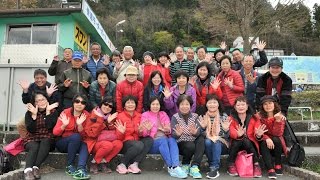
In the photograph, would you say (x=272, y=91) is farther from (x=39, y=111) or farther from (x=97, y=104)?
(x=39, y=111)

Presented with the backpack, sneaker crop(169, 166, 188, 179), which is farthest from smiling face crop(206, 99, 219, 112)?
the backpack

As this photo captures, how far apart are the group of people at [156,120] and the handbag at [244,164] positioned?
3.3 inches

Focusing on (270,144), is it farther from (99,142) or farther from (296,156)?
(99,142)

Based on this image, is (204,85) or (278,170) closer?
(278,170)

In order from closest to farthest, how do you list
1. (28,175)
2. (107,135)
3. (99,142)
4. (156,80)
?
1. (28,175)
2. (99,142)
3. (107,135)
4. (156,80)

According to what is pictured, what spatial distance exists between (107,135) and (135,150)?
52 cm

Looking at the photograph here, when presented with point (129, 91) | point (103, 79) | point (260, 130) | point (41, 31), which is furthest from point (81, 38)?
point (260, 130)

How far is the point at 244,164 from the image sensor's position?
16.4ft

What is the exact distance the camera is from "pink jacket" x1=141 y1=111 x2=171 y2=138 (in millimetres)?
5219

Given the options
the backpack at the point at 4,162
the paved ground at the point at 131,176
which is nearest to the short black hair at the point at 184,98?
the paved ground at the point at 131,176

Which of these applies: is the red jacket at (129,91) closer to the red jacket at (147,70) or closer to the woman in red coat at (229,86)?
the red jacket at (147,70)

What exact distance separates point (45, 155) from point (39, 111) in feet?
2.23

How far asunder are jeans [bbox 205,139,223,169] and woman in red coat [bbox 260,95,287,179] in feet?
2.36

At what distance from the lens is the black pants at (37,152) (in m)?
4.75
